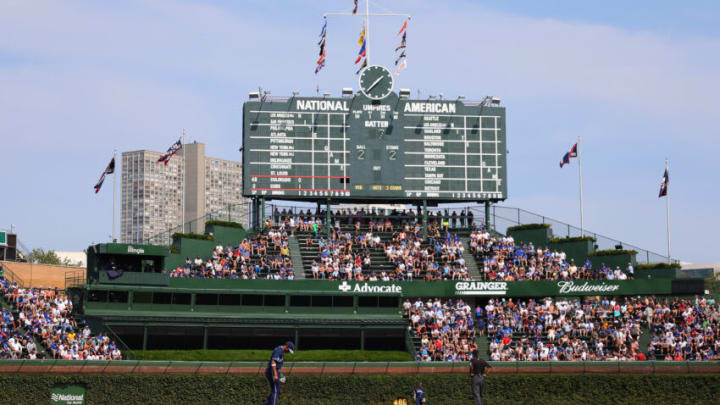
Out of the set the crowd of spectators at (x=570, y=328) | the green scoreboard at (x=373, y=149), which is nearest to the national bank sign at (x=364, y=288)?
the crowd of spectators at (x=570, y=328)

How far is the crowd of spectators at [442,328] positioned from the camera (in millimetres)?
49719

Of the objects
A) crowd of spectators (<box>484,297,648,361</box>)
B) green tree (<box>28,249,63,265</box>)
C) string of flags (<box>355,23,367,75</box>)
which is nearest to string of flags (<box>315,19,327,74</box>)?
string of flags (<box>355,23,367,75</box>)

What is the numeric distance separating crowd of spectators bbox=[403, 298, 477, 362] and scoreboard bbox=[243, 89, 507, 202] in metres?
9.59

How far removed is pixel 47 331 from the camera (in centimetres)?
4569

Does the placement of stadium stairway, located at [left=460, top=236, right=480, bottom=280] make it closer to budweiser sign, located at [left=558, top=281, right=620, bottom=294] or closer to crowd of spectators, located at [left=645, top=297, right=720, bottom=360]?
budweiser sign, located at [left=558, top=281, right=620, bottom=294]

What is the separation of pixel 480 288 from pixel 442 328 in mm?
5572

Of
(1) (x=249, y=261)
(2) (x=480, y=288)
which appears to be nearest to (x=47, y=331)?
(1) (x=249, y=261)

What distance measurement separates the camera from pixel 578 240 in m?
62.1

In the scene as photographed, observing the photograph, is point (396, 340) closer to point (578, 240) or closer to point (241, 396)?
point (578, 240)

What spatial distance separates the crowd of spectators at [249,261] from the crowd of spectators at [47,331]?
25.2 feet

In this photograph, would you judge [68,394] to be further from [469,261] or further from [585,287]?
[585,287]

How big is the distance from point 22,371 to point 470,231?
40.9 m

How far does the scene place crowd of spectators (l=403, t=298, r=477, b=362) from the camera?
4972 cm

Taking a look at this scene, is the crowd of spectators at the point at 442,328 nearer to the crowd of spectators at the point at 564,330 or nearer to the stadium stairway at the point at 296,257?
the crowd of spectators at the point at 564,330
